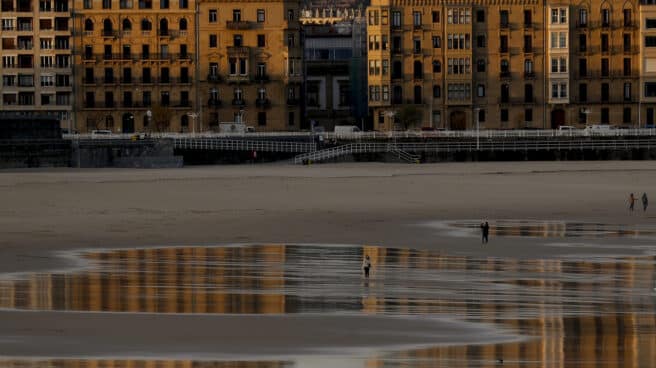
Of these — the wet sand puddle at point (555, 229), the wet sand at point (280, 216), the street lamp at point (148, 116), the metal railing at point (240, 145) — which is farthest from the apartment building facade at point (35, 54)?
the wet sand puddle at point (555, 229)

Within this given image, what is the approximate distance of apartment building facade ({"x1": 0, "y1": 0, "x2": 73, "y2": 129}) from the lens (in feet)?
504

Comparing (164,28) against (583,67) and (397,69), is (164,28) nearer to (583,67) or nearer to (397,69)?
(397,69)

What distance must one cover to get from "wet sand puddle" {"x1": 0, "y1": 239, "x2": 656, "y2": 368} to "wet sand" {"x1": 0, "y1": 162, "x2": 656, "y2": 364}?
1.51m

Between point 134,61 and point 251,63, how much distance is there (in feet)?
32.0

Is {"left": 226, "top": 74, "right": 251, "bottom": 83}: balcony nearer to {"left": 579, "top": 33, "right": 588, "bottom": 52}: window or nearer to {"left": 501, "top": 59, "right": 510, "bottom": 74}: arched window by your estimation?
{"left": 501, "top": 59, "right": 510, "bottom": 74}: arched window

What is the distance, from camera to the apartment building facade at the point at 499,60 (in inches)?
5999

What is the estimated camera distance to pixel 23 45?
154250 millimetres

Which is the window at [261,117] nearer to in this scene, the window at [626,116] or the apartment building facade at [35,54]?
the apartment building facade at [35,54]

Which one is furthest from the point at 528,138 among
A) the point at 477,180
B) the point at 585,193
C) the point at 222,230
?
the point at 222,230

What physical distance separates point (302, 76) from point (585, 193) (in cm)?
6561

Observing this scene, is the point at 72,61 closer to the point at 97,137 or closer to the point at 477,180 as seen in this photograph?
the point at 97,137

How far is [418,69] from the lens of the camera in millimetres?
153000

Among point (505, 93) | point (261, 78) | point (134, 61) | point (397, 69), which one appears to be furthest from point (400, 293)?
point (505, 93)

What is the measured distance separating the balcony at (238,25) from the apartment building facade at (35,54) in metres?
14.0
